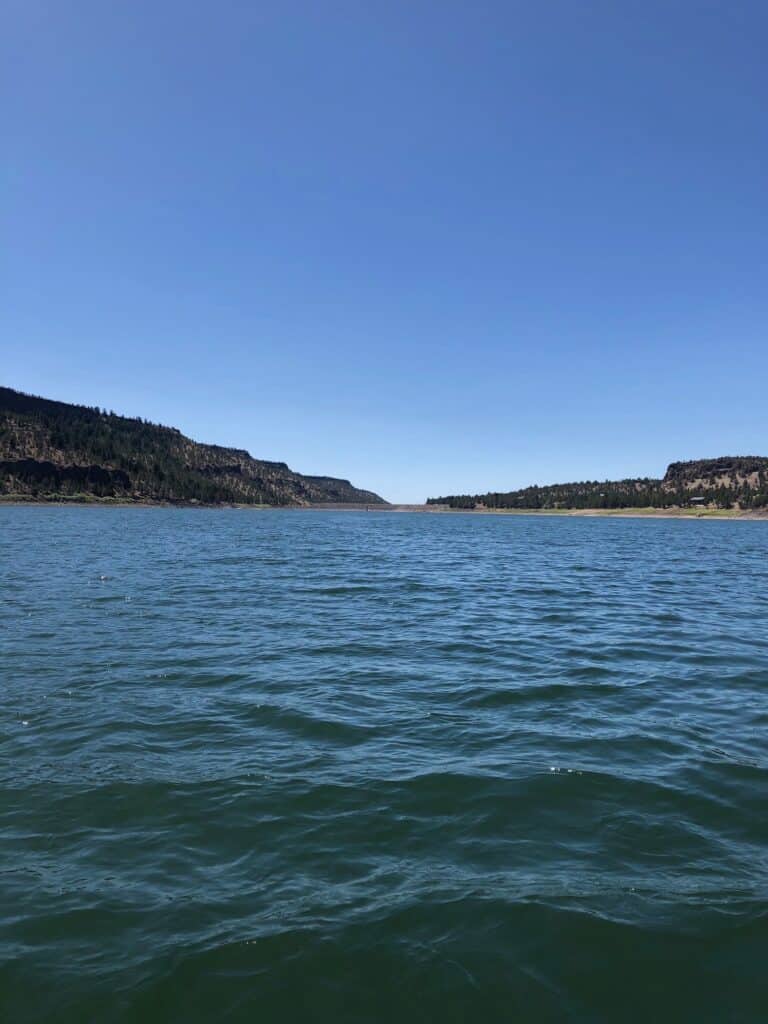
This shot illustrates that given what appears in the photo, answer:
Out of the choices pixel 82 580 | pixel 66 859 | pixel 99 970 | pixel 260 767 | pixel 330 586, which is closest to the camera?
pixel 99 970

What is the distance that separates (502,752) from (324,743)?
12.0ft

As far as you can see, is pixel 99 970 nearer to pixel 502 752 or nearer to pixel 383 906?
pixel 383 906

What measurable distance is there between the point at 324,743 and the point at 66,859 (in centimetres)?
509

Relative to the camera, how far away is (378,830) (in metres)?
8.57

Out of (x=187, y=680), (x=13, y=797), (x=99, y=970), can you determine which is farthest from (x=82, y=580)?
(x=99, y=970)

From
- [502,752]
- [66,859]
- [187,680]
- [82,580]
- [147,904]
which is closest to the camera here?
[147,904]

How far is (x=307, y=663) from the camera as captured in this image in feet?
58.5

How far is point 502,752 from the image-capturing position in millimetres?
11422

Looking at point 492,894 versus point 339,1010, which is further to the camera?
point 492,894

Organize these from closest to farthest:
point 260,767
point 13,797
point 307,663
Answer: point 13,797 → point 260,767 → point 307,663

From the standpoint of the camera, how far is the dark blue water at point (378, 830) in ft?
19.1

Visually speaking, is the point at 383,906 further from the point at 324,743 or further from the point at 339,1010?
the point at 324,743

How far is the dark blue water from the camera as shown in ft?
19.1

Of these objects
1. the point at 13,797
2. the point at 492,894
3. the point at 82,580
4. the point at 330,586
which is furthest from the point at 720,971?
the point at 82,580
